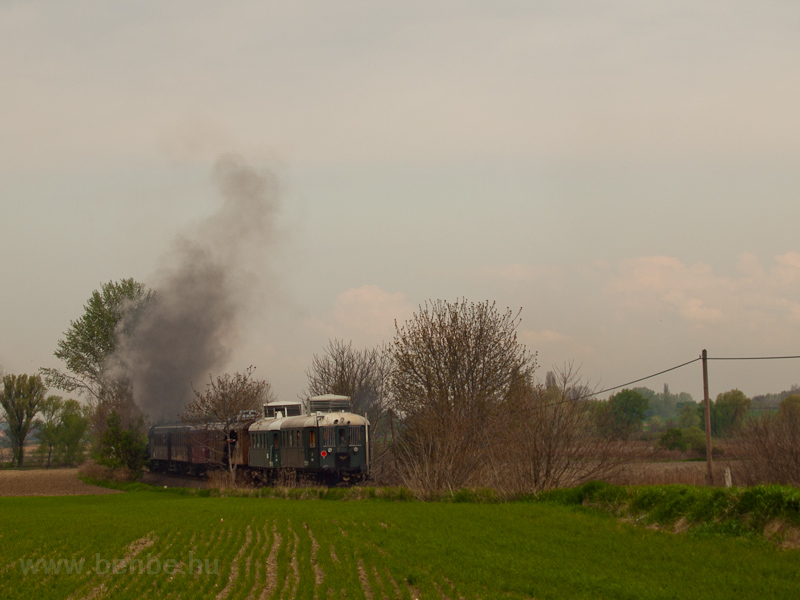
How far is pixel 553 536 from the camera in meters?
18.0

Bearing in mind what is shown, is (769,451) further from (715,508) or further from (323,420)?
(323,420)

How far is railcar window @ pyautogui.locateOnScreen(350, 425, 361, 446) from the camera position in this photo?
38781 millimetres

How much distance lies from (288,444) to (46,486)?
2852 centimetres

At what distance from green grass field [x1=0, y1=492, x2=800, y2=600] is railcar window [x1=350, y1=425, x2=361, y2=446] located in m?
13.4

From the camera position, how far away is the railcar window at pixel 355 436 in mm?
38781

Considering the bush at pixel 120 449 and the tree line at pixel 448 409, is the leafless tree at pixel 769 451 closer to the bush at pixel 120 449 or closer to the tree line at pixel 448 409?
the tree line at pixel 448 409

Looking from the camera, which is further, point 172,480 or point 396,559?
point 172,480

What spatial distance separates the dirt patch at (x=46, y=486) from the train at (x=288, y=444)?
653 cm

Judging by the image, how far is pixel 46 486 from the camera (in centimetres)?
5872

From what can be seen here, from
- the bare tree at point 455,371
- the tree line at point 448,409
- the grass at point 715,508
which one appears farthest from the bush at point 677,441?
the grass at point 715,508

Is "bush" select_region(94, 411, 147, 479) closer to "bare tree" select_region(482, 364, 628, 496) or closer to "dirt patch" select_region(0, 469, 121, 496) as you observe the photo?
"dirt patch" select_region(0, 469, 121, 496)

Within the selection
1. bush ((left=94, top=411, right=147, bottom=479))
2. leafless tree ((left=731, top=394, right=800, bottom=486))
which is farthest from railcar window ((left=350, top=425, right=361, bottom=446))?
bush ((left=94, top=411, right=147, bottom=479))

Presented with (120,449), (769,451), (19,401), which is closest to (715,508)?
(769,451)

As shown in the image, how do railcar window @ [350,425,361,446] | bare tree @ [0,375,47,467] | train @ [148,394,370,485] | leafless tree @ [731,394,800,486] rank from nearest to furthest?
leafless tree @ [731,394,800,486], train @ [148,394,370,485], railcar window @ [350,425,361,446], bare tree @ [0,375,47,467]
